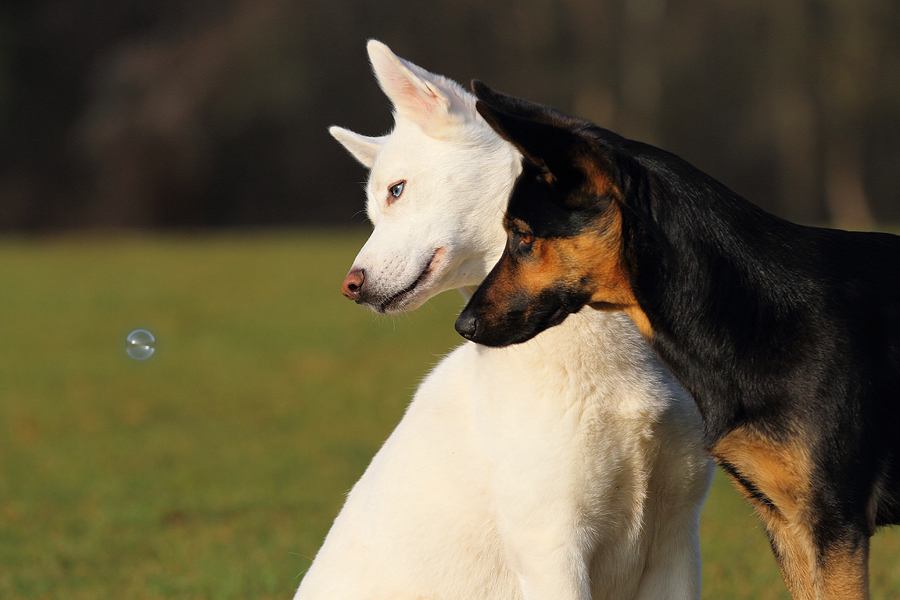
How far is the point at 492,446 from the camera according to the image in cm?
379

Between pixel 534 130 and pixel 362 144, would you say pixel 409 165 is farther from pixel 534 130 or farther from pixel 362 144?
pixel 534 130

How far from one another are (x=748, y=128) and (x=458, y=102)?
102 feet

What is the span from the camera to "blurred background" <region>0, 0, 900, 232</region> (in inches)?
1266

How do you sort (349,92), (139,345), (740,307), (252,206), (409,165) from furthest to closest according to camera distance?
(252,206)
(349,92)
(139,345)
(409,165)
(740,307)

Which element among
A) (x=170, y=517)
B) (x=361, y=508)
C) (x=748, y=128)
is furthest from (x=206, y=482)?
(x=748, y=128)

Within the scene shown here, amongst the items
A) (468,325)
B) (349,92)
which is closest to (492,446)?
(468,325)

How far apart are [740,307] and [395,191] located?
57.4 inches

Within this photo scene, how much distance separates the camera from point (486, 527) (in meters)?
3.85

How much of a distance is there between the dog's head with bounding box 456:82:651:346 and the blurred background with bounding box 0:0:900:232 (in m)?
30.0

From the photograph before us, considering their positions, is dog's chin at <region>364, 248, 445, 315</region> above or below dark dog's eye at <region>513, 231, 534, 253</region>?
below

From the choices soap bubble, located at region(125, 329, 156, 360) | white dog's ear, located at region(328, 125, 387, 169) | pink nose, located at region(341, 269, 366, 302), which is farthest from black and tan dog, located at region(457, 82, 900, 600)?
soap bubble, located at region(125, 329, 156, 360)

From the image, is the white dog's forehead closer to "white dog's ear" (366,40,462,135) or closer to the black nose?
"white dog's ear" (366,40,462,135)

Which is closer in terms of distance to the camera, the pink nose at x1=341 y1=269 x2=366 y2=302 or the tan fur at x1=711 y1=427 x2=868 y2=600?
the tan fur at x1=711 y1=427 x2=868 y2=600

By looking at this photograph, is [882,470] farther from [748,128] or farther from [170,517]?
[748,128]
